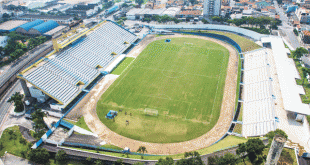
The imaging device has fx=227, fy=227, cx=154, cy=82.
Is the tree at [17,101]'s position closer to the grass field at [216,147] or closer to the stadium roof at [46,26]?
the grass field at [216,147]

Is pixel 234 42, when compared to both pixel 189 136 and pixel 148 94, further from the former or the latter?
pixel 189 136

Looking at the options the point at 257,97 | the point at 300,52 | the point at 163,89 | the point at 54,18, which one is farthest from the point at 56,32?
the point at 300,52

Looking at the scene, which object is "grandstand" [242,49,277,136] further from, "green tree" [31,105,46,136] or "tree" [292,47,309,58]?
"green tree" [31,105,46,136]

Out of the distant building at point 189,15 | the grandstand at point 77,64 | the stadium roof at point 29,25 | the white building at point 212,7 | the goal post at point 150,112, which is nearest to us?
the goal post at point 150,112

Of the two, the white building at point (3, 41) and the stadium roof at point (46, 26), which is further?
the stadium roof at point (46, 26)

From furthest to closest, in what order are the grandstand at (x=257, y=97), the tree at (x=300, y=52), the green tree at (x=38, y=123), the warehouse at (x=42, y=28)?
the warehouse at (x=42, y=28), the tree at (x=300, y=52), the grandstand at (x=257, y=97), the green tree at (x=38, y=123)

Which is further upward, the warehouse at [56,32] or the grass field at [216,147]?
the warehouse at [56,32]

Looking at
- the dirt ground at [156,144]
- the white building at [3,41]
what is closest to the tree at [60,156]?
the dirt ground at [156,144]

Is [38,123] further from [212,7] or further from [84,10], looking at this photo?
[84,10]
